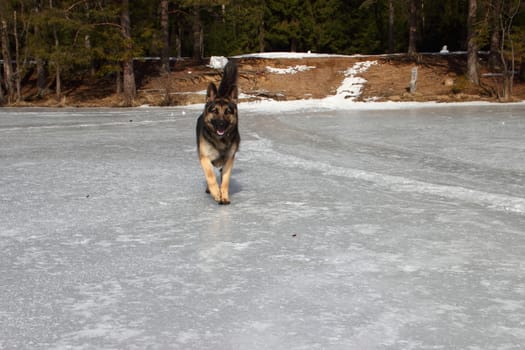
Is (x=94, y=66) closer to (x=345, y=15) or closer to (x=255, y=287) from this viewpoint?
(x=345, y=15)

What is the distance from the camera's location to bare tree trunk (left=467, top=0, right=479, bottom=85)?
31188 mm

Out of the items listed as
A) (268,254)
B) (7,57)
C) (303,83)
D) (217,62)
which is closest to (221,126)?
(268,254)

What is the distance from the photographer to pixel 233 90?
685cm

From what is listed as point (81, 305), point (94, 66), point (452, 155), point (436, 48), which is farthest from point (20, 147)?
point (436, 48)

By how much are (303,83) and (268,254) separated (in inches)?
1301

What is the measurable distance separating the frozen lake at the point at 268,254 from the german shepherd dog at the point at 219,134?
313mm

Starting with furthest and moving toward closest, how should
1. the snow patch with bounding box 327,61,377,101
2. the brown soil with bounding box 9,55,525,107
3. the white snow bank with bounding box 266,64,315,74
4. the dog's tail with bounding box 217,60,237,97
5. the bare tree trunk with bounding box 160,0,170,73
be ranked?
the white snow bank with bounding box 266,64,315,74, the snow patch with bounding box 327,61,377,101, the bare tree trunk with bounding box 160,0,170,73, the brown soil with bounding box 9,55,525,107, the dog's tail with bounding box 217,60,237,97

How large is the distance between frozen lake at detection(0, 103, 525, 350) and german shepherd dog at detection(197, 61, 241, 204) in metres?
0.31

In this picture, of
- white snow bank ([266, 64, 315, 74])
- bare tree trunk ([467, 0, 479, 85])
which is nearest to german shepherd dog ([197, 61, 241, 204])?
bare tree trunk ([467, 0, 479, 85])

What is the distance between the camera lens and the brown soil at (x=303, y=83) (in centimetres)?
3192

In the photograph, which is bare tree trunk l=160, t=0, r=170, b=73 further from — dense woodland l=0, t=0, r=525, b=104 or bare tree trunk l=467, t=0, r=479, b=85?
bare tree trunk l=467, t=0, r=479, b=85

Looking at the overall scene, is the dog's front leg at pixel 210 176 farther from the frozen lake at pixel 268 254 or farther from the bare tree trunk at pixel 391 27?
the bare tree trunk at pixel 391 27

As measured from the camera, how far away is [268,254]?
4.69m

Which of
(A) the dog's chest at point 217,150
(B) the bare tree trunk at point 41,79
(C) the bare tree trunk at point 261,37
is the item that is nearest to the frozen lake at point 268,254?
(A) the dog's chest at point 217,150
